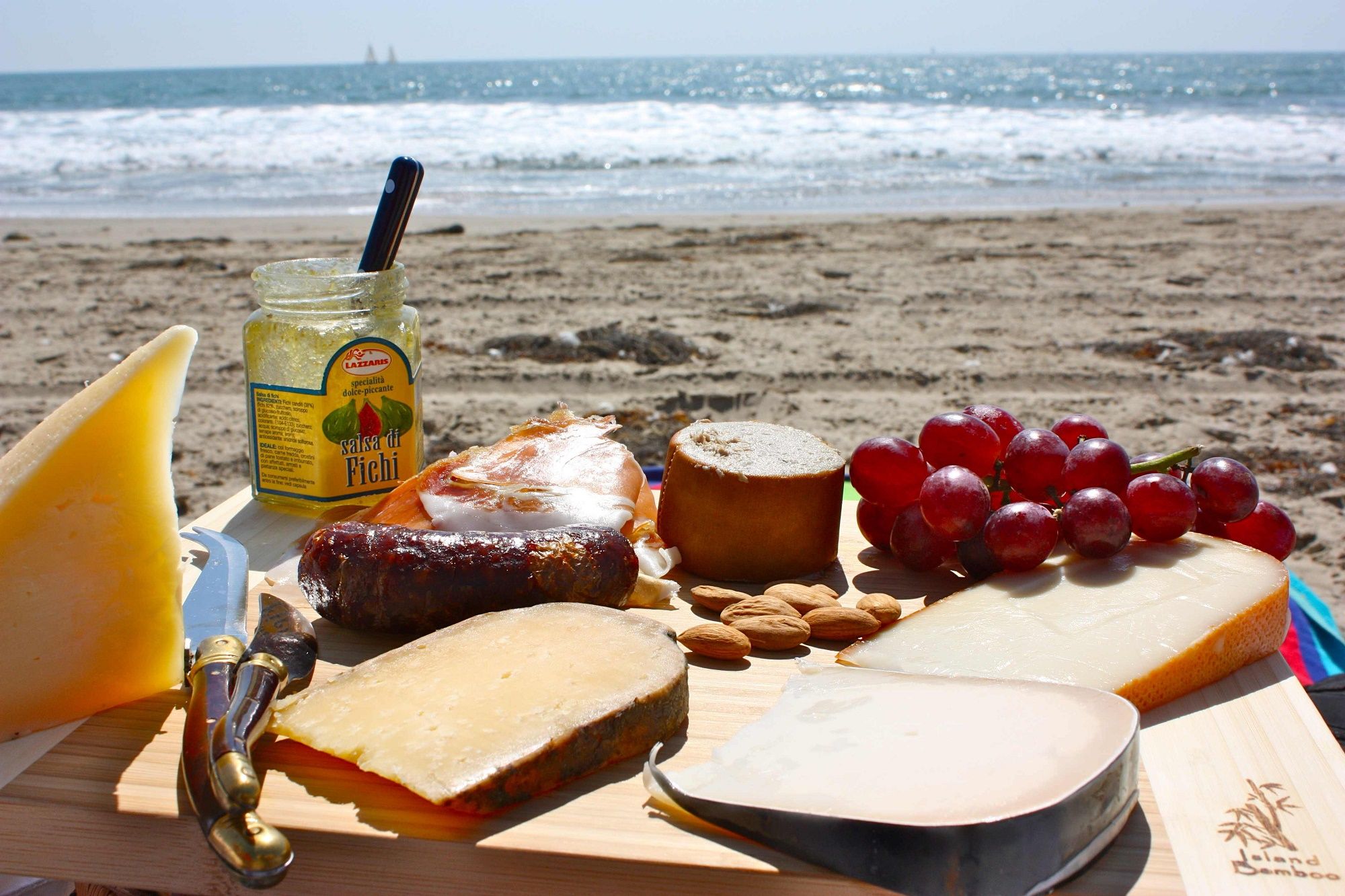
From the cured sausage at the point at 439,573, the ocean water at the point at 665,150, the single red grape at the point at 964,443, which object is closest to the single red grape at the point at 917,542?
the single red grape at the point at 964,443

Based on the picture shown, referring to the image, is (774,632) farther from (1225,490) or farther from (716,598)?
(1225,490)

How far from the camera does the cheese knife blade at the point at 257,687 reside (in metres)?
0.90

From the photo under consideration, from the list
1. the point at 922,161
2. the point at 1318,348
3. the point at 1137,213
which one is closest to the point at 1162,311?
the point at 1318,348

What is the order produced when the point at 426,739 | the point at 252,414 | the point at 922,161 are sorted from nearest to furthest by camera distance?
the point at 426,739
the point at 252,414
the point at 922,161

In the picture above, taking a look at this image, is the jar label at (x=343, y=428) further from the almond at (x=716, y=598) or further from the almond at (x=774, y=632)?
the almond at (x=774, y=632)

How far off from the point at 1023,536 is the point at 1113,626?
20cm

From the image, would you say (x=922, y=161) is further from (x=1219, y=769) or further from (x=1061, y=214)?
(x=1219, y=769)

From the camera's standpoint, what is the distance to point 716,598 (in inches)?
60.5

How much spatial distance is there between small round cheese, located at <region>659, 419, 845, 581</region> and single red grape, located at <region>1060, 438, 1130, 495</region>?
0.37m

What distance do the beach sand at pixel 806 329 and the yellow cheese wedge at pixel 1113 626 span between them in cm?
231

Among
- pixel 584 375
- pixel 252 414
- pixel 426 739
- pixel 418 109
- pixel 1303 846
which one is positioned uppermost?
pixel 418 109

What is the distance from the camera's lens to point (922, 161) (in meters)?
15.9

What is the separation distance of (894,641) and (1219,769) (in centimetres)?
41

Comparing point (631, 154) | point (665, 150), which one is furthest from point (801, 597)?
point (665, 150)
